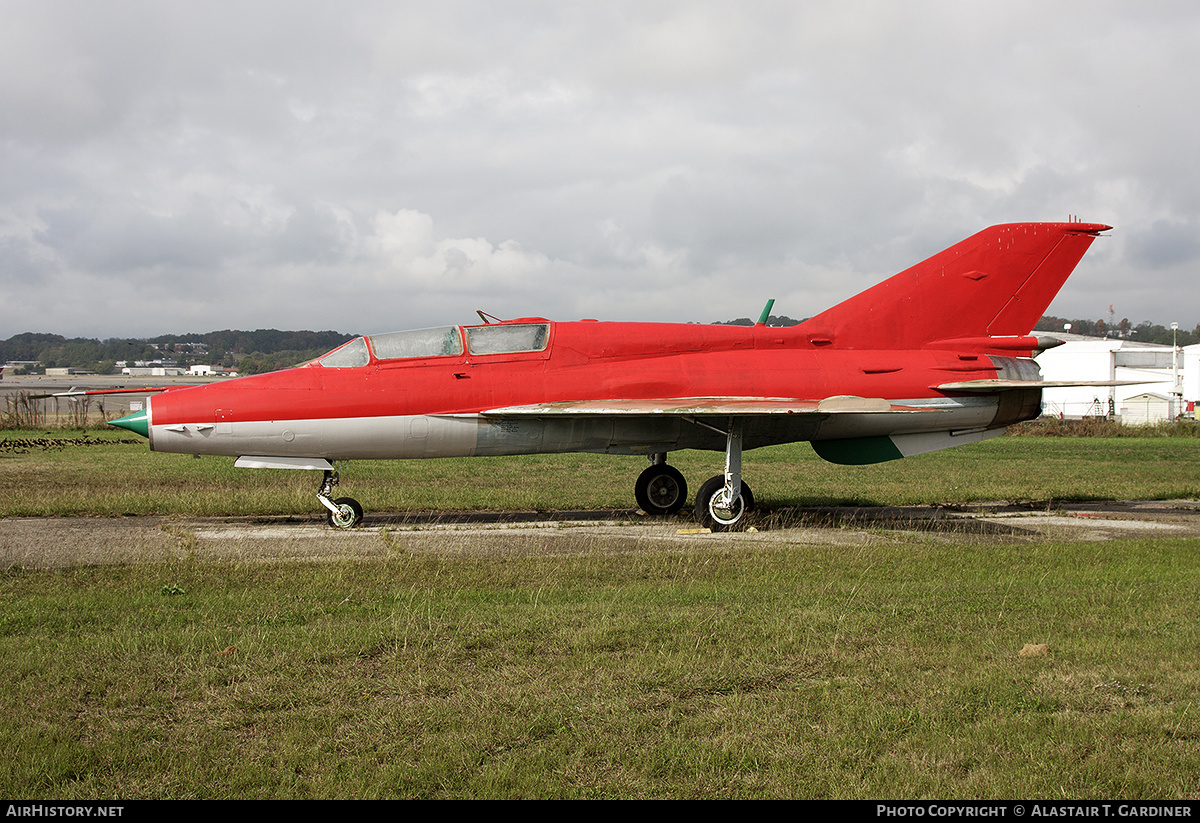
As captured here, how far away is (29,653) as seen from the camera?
5.75m

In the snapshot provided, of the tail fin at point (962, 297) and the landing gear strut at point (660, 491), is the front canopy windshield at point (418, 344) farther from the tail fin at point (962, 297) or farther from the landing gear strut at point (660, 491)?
the tail fin at point (962, 297)

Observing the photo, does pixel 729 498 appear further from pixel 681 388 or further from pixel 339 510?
pixel 339 510

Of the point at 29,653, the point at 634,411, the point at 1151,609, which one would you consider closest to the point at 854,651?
the point at 1151,609

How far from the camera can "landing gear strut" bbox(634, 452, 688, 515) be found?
1447 cm

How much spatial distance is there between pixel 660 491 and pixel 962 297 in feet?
19.2

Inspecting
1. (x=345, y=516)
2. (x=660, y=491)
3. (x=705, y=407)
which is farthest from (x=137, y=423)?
(x=660, y=491)

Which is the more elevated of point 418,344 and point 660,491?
point 418,344

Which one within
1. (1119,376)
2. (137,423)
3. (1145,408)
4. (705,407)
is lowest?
(1145,408)

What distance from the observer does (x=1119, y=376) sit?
77.1 meters

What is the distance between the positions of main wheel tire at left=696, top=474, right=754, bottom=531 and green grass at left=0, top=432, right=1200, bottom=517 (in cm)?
270

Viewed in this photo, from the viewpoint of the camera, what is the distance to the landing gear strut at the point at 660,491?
47.5ft

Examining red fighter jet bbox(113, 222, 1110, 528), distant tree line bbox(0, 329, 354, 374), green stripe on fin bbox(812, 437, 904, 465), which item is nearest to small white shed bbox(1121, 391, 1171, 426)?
red fighter jet bbox(113, 222, 1110, 528)

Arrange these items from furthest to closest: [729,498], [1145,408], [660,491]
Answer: [1145,408] → [660,491] → [729,498]
